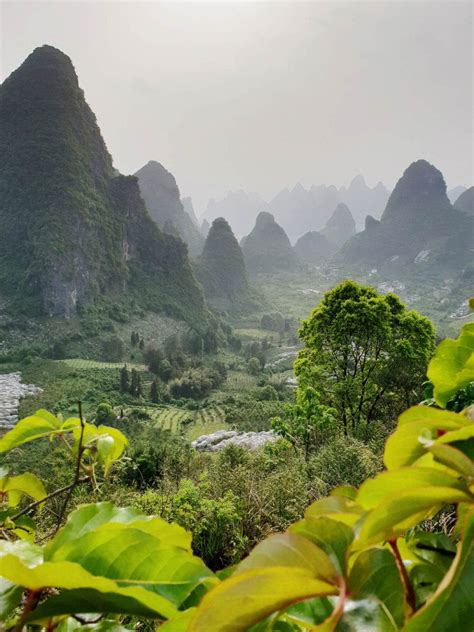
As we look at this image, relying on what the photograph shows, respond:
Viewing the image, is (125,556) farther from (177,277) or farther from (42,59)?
(42,59)

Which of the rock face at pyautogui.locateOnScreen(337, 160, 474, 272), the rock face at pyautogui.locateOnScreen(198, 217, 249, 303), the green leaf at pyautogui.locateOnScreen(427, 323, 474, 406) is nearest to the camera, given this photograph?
the green leaf at pyautogui.locateOnScreen(427, 323, 474, 406)

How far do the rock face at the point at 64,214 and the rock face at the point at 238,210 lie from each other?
90.4 m

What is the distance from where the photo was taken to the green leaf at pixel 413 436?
228mm

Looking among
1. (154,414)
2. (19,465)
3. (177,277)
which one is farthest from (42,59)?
(19,465)

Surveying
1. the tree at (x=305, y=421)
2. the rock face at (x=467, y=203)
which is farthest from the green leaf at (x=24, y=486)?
the rock face at (x=467, y=203)

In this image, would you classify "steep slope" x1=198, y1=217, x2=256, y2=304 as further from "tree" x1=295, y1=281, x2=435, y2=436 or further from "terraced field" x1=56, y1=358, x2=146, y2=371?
"tree" x1=295, y1=281, x2=435, y2=436

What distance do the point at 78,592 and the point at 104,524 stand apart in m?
0.06

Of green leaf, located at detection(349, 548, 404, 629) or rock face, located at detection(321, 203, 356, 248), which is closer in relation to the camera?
green leaf, located at detection(349, 548, 404, 629)

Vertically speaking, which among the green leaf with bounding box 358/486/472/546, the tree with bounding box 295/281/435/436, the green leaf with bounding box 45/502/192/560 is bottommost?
the tree with bounding box 295/281/435/436

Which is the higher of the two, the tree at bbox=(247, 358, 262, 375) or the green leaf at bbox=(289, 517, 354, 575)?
the green leaf at bbox=(289, 517, 354, 575)

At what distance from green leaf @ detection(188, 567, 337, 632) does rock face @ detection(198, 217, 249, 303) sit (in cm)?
6036

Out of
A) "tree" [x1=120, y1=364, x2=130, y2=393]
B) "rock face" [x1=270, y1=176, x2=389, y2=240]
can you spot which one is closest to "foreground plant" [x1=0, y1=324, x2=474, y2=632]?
"tree" [x1=120, y1=364, x2=130, y2=393]

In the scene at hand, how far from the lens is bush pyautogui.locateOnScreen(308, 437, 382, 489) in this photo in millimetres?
3600

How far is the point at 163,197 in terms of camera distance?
7494 centimetres
